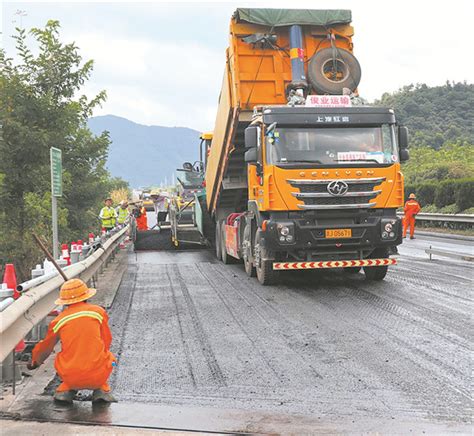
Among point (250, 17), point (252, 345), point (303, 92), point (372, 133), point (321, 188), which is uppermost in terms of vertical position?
point (250, 17)

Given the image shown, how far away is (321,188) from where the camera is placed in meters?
9.34

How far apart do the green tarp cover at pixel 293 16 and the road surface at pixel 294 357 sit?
470cm

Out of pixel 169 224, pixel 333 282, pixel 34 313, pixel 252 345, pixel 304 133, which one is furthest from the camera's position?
pixel 169 224

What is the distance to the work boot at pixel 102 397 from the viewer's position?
175 inches

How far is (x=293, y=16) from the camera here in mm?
11023

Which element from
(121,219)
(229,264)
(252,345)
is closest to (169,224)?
(121,219)

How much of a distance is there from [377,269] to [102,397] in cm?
674

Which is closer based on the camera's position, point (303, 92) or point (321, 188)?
point (321, 188)

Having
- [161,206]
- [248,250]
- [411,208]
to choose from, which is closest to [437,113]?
[411,208]

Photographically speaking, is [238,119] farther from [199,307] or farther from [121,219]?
[121,219]

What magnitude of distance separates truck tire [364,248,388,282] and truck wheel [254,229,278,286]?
5.51 feet

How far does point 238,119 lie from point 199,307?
4.01 m

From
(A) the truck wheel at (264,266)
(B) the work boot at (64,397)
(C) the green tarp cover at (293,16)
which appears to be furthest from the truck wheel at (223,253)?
(B) the work boot at (64,397)

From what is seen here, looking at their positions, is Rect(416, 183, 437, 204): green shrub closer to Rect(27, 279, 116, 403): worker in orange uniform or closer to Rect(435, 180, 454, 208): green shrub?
Rect(435, 180, 454, 208): green shrub
